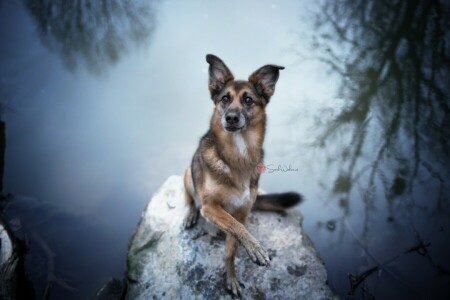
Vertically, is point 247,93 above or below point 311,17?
below

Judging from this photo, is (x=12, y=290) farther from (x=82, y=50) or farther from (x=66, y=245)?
(x=82, y=50)

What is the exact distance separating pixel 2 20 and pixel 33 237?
235 inches

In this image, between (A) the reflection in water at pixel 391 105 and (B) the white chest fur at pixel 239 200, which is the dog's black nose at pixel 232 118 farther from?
(A) the reflection in water at pixel 391 105

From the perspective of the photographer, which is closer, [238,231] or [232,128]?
[238,231]

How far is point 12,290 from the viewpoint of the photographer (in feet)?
10.1

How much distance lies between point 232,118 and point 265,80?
726 mm

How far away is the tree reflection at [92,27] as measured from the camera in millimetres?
6949

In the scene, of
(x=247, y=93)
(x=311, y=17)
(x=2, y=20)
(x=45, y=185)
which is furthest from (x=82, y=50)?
(x=311, y=17)

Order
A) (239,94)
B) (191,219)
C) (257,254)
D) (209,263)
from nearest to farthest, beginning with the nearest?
1. (257,254)
2. (239,94)
3. (209,263)
4. (191,219)

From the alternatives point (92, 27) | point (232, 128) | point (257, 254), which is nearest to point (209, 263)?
point (257, 254)

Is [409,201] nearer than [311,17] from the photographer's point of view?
Yes

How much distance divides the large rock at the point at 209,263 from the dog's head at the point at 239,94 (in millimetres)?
1493

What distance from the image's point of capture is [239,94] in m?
3.12

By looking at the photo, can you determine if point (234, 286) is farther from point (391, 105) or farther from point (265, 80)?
point (391, 105)
